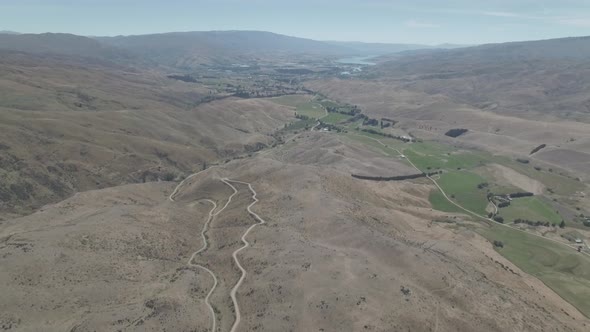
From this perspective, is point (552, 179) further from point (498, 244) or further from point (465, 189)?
point (498, 244)

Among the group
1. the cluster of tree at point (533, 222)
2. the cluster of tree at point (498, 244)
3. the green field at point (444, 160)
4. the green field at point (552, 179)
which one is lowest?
the green field at point (552, 179)

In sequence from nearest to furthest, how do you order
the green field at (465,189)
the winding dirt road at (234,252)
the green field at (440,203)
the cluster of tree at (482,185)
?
1. the winding dirt road at (234,252)
2. the green field at (440,203)
3. the green field at (465,189)
4. the cluster of tree at (482,185)

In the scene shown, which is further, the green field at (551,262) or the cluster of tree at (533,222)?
the cluster of tree at (533,222)

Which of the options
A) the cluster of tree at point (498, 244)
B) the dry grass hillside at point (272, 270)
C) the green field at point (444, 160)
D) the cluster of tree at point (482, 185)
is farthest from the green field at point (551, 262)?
the green field at point (444, 160)

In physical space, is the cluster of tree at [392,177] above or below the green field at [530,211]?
above

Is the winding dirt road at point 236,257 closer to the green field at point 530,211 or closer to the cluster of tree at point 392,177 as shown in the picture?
the cluster of tree at point 392,177

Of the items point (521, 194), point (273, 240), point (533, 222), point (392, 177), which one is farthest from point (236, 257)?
point (521, 194)

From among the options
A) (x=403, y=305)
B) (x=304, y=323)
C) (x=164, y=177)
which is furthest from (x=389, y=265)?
(x=164, y=177)

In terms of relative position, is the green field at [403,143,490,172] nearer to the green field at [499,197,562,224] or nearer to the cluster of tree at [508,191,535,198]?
the cluster of tree at [508,191,535,198]
